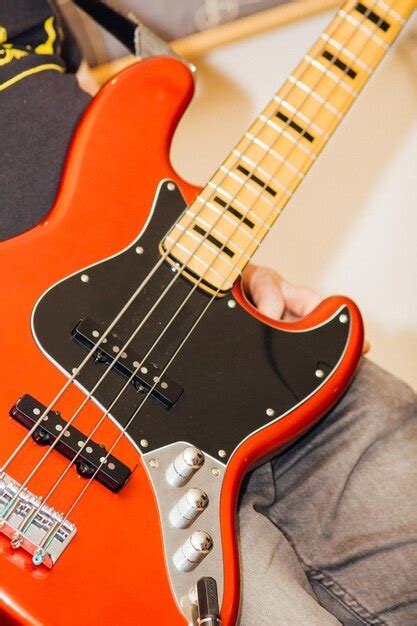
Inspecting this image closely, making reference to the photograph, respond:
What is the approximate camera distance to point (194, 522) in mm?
679

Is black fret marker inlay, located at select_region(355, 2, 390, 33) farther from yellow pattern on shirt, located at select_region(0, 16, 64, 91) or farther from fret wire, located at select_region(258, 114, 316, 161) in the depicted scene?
yellow pattern on shirt, located at select_region(0, 16, 64, 91)

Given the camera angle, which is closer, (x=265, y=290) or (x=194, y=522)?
(x=194, y=522)

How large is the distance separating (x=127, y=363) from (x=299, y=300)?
0.96ft

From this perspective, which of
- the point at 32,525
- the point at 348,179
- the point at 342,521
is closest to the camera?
the point at 32,525

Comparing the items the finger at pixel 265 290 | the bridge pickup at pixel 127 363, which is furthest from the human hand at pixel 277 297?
the bridge pickup at pixel 127 363

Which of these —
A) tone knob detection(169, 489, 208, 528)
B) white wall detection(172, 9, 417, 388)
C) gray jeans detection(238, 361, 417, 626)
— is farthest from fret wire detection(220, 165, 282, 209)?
white wall detection(172, 9, 417, 388)

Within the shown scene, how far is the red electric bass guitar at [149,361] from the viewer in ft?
2.07

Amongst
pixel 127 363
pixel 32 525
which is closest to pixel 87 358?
pixel 127 363

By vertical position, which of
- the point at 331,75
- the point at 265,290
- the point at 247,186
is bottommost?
the point at 265,290

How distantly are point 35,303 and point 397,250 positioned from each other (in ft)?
3.23

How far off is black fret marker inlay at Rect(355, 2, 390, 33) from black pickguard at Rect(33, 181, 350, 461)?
37 cm

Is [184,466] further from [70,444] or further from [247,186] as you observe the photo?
[247,186]

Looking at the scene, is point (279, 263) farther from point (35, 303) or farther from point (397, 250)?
point (35, 303)

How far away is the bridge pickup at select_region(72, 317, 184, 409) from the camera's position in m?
0.71
